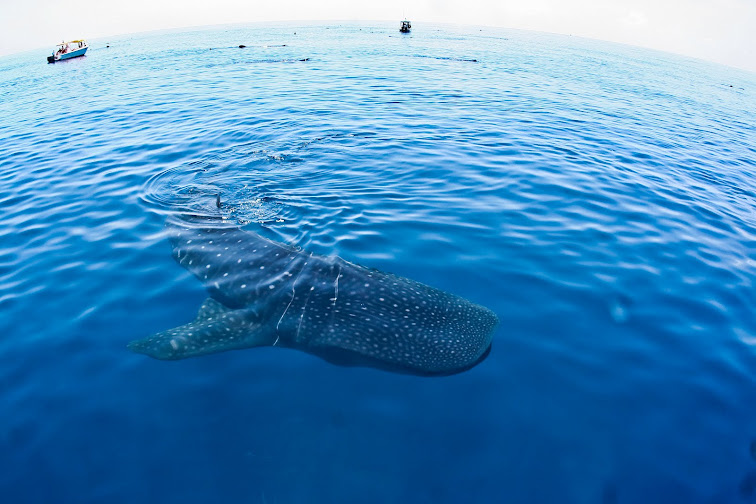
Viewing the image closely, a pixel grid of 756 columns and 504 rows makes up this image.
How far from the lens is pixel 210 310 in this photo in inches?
276

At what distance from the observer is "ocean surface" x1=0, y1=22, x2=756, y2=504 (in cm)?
480

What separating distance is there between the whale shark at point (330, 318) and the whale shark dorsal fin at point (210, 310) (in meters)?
0.02

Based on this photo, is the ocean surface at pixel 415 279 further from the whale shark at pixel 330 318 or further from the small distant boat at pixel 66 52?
the small distant boat at pixel 66 52

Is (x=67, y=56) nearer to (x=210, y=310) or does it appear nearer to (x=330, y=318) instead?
(x=210, y=310)

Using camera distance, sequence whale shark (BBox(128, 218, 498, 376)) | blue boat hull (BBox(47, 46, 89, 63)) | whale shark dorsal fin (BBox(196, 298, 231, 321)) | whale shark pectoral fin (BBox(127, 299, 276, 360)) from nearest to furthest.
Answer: whale shark (BBox(128, 218, 498, 376)) → whale shark pectoral fin (BBox(127, 299, 276, 360)) → whale shark dorsal fin (BBox(196, 298, 231, 321)) → blue boat hull (BBox(47, 46, 89, 63))

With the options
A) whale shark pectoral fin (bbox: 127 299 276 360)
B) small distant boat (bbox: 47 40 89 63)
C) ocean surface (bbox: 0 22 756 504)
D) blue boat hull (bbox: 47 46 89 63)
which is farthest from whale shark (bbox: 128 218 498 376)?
small distant boat (bbox: 47 40 89 63)

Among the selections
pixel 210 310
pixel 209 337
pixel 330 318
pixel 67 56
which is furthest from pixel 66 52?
pixel 330 318

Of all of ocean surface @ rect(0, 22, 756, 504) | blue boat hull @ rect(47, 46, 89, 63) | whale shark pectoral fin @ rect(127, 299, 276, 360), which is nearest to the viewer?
ocean surface @ rect(0, 22, 756, 504)

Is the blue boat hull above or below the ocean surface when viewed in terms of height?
above

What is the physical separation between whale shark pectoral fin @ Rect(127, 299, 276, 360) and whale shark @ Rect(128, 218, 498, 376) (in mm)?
Result: 16

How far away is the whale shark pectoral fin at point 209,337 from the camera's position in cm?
610

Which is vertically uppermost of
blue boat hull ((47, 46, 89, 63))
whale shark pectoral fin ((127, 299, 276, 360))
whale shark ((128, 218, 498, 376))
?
blue boat hull ((47, 46, 89, 63))

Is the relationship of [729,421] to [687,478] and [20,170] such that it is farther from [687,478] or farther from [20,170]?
[20,170]

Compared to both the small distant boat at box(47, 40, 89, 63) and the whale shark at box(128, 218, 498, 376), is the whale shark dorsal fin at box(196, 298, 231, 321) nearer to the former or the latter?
the whale shark at box(128, 218, 498, 376)
